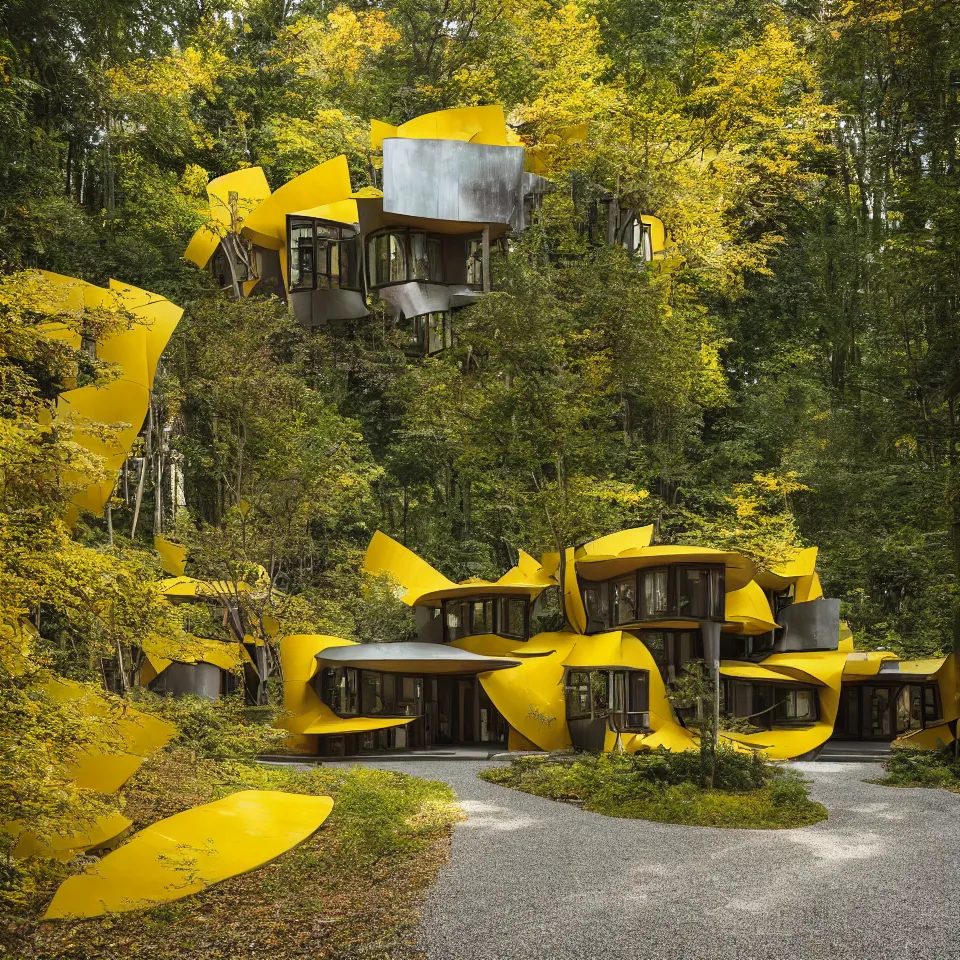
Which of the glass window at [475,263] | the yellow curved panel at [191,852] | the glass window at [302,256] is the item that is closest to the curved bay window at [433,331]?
the glass window at [475,263]

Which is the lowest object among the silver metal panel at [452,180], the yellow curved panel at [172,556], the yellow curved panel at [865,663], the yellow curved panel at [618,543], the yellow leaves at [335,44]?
the yellow curved panel at [865,663]

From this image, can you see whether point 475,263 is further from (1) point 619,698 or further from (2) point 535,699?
(1) point 619,698

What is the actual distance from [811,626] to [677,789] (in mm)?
10606

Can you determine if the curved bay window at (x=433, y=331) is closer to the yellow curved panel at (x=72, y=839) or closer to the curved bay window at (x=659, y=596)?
the curved bay window at (x=659, y=596)

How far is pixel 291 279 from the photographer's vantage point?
2797 centimetres

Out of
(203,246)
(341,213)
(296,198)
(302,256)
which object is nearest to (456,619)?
(341,213)

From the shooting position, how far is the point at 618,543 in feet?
71.7

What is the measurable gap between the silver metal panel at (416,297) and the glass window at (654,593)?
10.6 metres

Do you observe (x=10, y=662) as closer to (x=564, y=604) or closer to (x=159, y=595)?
(x=159, y=595)

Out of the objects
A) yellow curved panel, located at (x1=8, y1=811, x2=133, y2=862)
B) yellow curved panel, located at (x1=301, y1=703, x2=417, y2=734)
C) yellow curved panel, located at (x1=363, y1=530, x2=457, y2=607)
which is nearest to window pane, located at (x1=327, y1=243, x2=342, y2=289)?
yellow curved panel, located at (x1=363, y1=530, x2=457, y2=607)

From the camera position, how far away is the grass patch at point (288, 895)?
774 cm

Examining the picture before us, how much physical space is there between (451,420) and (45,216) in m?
10.6

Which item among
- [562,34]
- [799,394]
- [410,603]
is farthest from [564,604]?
[562,34]

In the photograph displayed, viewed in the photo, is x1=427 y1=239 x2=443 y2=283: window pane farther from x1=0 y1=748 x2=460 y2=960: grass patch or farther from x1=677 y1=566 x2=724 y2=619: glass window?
x1=0 y1=748 x2=460 y2=960: grass patch
